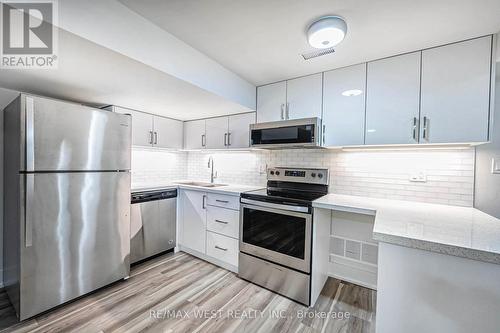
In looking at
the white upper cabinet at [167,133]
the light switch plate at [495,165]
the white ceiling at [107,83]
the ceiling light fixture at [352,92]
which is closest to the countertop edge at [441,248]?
the light switch plate at [495,165]

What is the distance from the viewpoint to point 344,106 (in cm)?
210

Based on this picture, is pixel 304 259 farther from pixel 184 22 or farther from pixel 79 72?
pixel 79 72

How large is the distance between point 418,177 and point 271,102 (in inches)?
65.4

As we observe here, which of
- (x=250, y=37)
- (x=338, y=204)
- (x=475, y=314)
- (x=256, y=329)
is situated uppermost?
(x=250, y=37)

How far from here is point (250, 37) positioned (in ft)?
5.34

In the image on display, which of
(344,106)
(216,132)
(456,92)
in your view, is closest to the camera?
(456,92)

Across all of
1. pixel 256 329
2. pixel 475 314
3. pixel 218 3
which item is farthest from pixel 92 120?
pixel 475 314

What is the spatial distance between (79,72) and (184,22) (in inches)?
35.7

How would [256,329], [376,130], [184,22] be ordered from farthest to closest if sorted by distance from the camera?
[376,130] → [256,329] → [184,22]

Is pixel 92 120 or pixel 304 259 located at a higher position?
pixel 92 120

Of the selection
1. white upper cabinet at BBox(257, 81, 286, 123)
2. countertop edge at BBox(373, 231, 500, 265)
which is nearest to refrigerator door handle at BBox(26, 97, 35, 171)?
white upper cabinet at BBox(257, 81, 286, 123)

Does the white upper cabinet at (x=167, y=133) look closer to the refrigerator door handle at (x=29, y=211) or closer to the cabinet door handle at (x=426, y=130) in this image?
the refrigerator door handle at (x=29, y=211)

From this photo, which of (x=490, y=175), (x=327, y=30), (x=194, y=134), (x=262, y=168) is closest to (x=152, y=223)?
(x=194, y=134)

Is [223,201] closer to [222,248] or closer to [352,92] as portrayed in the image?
[222,248]
